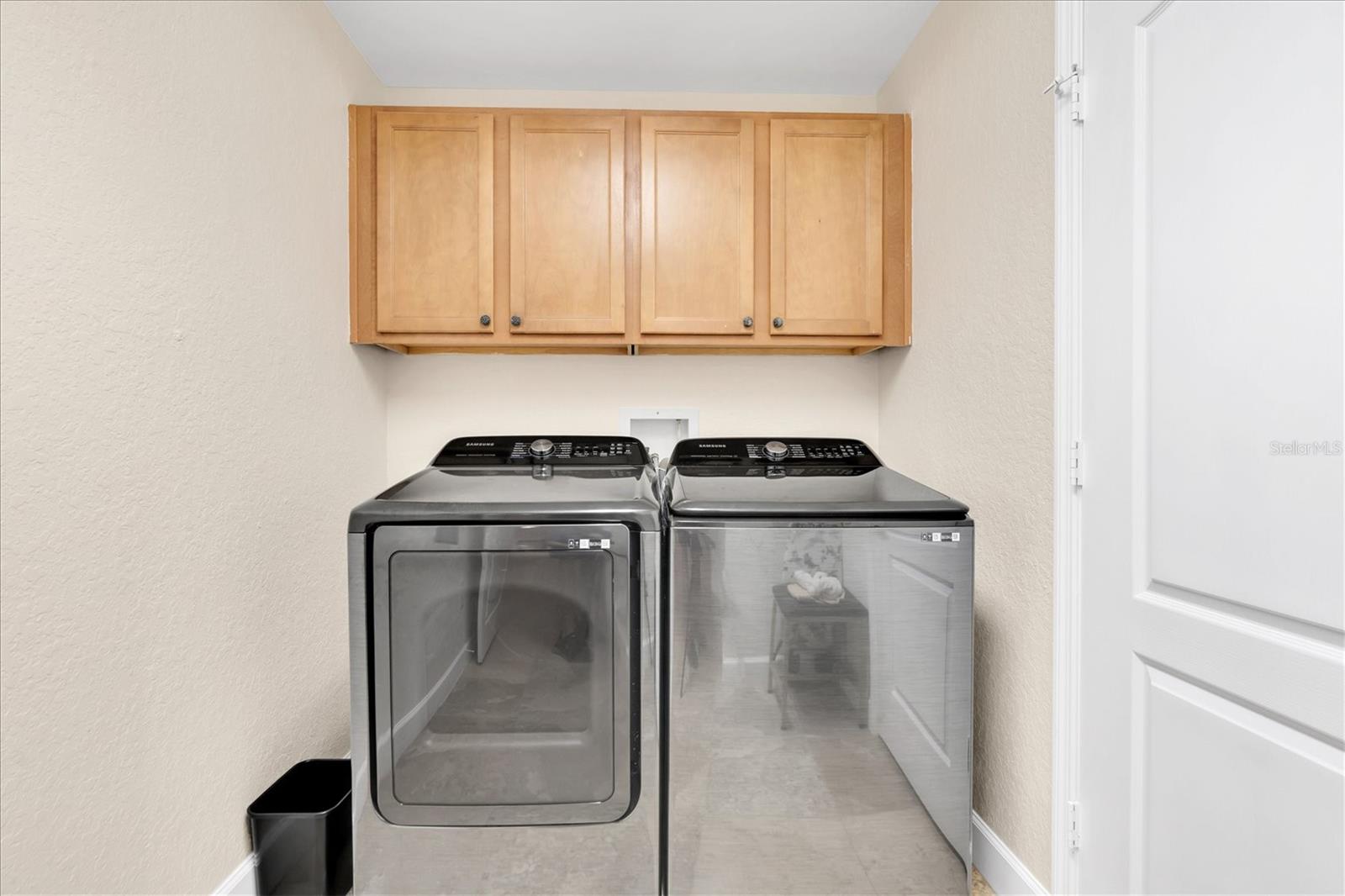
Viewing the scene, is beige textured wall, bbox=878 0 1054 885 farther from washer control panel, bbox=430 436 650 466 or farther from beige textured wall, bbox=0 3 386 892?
beige textured wall, bbox=0 3 386 892

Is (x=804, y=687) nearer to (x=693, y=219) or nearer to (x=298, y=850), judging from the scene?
(x=298, y=850)

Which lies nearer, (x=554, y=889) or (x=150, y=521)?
(x=150, y=521)

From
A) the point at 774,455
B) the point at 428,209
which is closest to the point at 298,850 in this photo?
the point at 774,455

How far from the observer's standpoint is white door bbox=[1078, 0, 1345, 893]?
89 centimetres

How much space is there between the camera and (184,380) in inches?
53.6

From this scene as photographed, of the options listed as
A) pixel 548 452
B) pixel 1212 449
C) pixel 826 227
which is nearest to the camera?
pixel 1212 449

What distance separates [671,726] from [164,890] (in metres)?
1.10

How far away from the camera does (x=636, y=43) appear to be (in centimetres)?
213

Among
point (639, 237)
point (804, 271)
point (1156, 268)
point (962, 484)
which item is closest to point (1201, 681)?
point (1156, 268)

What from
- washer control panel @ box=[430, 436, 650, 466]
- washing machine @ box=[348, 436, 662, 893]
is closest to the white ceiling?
washer control panel @ box=[430, 436, 650, 466]

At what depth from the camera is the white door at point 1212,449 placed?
886 mm

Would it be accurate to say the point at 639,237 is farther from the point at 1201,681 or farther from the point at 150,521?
the point at 1201,681
